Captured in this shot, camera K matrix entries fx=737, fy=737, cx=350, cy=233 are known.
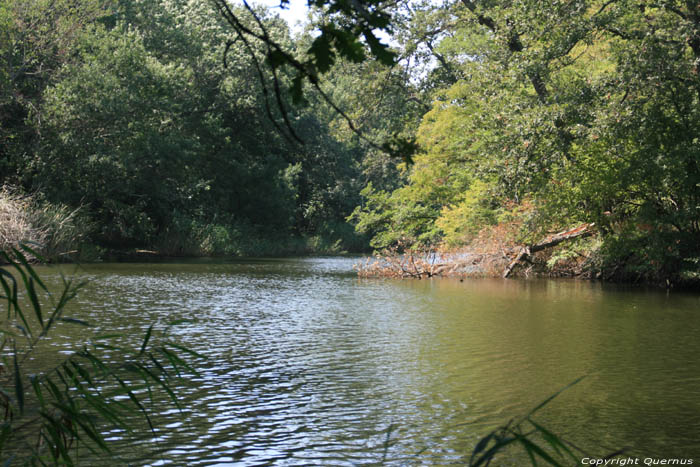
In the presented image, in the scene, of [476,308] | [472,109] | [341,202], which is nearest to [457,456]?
[476,308]

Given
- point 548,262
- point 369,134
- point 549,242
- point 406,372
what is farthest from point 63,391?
point 369,134

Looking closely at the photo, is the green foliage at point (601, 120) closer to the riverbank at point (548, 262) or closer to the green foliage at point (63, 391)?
the riverbank at point (548, 262)

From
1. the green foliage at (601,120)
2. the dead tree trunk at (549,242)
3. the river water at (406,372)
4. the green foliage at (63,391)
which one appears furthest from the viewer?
the dead tree trunk at (549,242)

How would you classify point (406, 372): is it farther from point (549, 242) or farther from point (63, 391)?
point (549, 242)

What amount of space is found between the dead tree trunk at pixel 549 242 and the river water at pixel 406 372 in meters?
3.76

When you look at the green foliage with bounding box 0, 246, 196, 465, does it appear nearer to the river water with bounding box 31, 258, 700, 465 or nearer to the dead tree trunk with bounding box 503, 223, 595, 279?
the river water with bounding box 31, 258, 700, 465

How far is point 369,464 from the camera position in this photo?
16.9 ft


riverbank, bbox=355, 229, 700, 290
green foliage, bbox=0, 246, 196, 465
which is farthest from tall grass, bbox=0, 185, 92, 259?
green foliage, bbox=0, 246, 196, 465

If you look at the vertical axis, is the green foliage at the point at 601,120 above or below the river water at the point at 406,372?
above

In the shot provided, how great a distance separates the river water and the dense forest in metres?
2.37

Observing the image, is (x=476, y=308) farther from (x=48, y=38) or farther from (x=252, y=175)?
(x=252, y=175)

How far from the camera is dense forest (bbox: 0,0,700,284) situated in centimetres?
1606

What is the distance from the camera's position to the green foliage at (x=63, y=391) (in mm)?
4160

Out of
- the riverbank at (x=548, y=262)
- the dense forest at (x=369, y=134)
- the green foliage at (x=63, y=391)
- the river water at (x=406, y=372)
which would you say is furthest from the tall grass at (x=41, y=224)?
the green foliage at (x=63, y=391)
